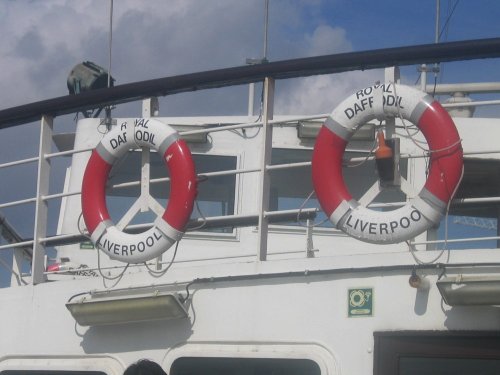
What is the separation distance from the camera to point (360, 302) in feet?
17.4

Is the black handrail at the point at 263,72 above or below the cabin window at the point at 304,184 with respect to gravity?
above

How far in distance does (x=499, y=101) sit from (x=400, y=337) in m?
1.40

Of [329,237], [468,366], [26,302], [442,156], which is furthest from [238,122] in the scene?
[468,366]

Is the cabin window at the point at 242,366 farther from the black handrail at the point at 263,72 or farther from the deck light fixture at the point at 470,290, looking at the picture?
the black handrail at the point at 263,72

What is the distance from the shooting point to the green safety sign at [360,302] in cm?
527

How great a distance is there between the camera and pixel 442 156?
5.31 m

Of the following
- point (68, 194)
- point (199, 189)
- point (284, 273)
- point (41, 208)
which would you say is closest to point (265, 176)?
point (284, 273)

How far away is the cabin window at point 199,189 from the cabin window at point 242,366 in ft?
6.61

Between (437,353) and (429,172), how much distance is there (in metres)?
0.99

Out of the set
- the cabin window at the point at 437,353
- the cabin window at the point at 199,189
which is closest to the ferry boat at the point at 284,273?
the cabin window at the point at 437,353

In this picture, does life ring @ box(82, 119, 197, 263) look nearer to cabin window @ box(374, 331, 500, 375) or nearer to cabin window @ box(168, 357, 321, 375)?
cabin window @ box(168, 357, 321, 375)

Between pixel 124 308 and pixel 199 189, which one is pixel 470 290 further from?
pixel 199 189

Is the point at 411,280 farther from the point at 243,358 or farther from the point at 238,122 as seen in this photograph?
the point at 238,122

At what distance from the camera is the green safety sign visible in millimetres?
5270
